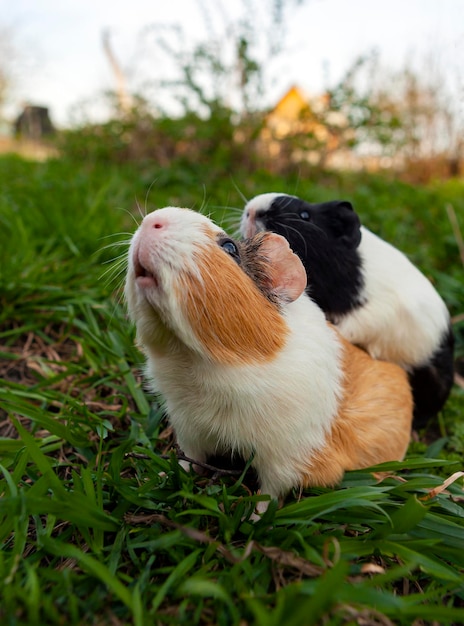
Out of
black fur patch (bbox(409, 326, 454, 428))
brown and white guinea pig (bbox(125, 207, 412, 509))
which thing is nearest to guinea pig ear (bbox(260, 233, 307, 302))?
brown and white guinea pig (bbox(125, 207, 412, 509))

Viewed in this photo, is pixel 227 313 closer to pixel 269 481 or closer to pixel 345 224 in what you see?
pixel 269 481

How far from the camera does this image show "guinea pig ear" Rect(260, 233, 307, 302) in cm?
178

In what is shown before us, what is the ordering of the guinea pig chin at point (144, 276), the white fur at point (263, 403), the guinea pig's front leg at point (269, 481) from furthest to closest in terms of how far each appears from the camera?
the guinea pig's front leg at point (269, 481), the white fur at point (263, 403), the guinea pig chin at point (144, 276)

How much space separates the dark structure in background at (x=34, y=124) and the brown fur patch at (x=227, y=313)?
10375 mm

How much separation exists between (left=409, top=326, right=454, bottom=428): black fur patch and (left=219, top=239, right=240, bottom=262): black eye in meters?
1.32

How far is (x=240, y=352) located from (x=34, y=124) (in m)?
13.3

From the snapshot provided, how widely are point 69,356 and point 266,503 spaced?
1574mm

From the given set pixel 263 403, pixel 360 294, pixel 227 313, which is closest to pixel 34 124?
pixel 360 294

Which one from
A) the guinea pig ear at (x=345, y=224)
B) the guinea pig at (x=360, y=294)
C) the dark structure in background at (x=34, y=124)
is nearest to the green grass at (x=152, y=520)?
the guinea pig at (x=360, y=294)

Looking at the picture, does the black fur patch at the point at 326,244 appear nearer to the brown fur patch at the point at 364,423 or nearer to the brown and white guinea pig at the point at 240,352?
the brown fur patch at the point at 364,423

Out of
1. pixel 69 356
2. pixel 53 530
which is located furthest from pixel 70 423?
pixel 69 356

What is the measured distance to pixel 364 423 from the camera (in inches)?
78.2

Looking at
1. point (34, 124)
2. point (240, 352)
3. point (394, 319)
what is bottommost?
point (394, 319)

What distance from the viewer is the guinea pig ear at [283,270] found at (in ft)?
5.83
